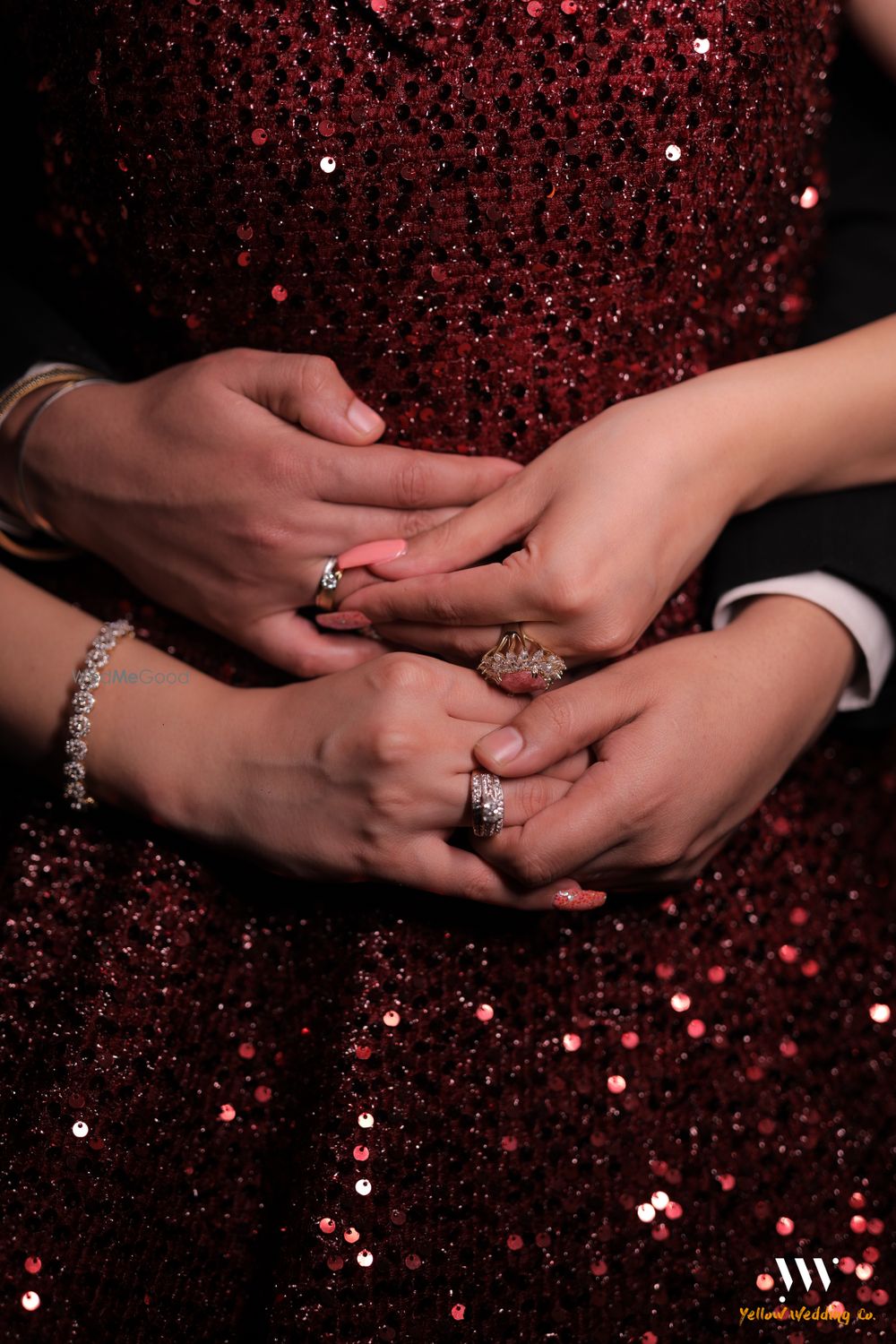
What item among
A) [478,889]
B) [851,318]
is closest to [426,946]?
[478,889]

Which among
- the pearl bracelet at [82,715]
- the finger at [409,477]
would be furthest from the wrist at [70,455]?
the finger at [409,477]

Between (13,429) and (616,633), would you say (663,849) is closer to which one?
(616,633)

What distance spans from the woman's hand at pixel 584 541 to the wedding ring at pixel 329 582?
3 cm

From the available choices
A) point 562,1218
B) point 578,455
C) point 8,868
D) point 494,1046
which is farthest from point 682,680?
point 8,868

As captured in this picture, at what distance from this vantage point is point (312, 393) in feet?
2.61

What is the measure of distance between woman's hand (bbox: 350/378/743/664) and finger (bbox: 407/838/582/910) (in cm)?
17

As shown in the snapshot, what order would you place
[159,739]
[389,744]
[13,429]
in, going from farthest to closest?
[13,429] < [159,739] < [389,744]

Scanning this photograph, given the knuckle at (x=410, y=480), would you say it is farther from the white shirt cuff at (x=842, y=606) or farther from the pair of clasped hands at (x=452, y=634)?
the white shirt cuff at (x=842, y=606)

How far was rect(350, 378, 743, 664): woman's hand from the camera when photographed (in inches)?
29.4

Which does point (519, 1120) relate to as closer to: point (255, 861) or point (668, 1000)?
point (668, 1000)

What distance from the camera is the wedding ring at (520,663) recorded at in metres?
0.78

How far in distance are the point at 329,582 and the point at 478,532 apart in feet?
0.46

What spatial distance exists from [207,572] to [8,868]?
32 cm

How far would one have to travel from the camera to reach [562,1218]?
804mm
